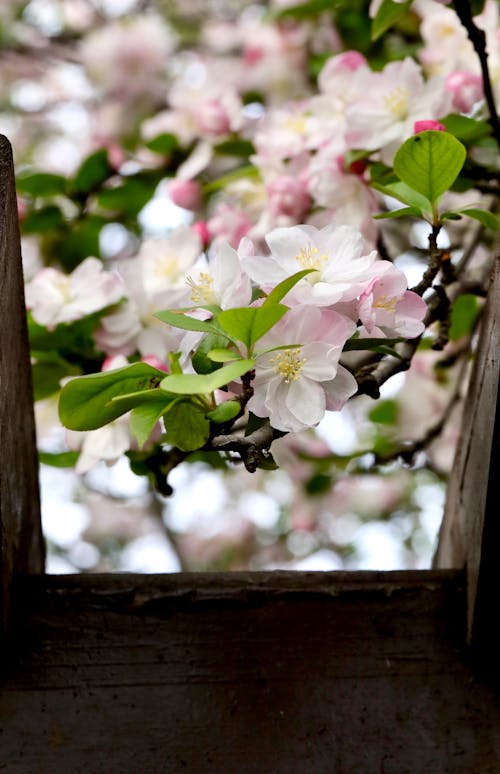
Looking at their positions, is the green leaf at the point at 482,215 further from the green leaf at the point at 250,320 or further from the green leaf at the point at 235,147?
the green leaf at the point at 235,147

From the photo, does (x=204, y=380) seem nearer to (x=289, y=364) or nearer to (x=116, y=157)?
(x=289, y=364)

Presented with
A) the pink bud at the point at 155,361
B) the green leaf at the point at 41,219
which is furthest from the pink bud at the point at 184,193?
the pink bud at the point at 155,361

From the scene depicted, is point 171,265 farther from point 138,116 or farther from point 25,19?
point 25,19

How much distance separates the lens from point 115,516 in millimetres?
3803

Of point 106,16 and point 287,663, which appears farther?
point 106,16

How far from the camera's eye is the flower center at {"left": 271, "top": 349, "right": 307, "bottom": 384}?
64cm

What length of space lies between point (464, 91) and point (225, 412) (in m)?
0.65

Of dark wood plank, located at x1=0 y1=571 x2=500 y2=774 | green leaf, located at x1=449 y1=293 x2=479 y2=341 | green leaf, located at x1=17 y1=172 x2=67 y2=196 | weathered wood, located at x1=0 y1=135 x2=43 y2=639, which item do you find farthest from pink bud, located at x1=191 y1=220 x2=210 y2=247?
dark wood plank, located at x1=0 y1=571 x2=500 y2=774

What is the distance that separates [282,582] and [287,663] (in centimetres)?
6

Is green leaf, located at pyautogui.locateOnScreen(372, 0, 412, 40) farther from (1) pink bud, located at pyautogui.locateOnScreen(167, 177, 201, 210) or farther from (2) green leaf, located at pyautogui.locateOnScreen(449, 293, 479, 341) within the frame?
(1) pink bud, located at pyautogui.locateOnScreen(167, 177, 201, 210)

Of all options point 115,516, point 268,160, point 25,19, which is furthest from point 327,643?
point 115,516

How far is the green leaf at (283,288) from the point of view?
596 millimetres

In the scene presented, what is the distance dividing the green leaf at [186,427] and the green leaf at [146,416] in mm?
17

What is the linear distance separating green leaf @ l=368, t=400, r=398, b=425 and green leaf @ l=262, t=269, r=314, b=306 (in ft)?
3.25
